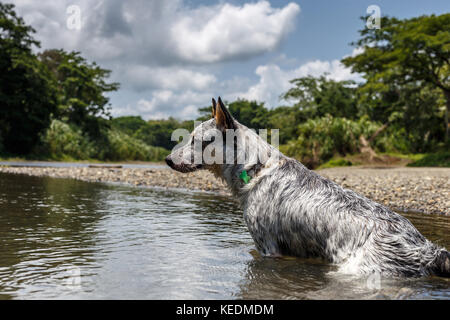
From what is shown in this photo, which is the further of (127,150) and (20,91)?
(127,150)

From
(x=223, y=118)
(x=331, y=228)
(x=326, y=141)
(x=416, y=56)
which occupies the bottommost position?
(x=331, y=228)

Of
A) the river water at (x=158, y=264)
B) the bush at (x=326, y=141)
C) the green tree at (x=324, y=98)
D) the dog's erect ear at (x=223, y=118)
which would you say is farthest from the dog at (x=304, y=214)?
the green tree at (x=324, y=98)

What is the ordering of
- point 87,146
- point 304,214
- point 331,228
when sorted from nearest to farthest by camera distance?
point 331,228
point 304,214
point 87,146

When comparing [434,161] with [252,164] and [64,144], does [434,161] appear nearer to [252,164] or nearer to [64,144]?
[252,164]

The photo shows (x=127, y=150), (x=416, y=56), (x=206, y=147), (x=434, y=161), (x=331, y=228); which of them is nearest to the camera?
(x=331, y=228)

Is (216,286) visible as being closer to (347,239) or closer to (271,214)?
(271,214)

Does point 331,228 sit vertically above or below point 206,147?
below

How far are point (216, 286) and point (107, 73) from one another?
82371 millimetres

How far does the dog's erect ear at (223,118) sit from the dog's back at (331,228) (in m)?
0.97

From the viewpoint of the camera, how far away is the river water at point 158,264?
4.55 meters

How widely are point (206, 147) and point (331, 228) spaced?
7.43 ft

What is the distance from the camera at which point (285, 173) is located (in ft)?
19.1

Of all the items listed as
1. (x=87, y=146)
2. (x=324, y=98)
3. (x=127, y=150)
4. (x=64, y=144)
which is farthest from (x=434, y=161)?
(x=127, y=150)

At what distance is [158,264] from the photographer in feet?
19.0
